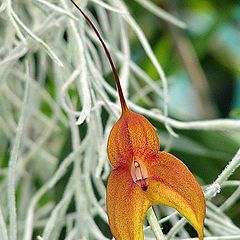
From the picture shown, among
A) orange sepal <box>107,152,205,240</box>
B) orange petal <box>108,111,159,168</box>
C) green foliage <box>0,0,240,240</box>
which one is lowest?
green foliage <box>0,0,240,240</box>

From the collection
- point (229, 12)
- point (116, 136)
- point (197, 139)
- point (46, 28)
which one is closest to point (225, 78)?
point (229, 12)

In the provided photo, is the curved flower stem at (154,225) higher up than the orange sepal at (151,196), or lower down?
lower down

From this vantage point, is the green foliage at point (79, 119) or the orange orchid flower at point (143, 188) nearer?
the orange orchid flower at point (143, 188)

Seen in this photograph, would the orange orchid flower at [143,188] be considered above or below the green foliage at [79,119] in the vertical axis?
above

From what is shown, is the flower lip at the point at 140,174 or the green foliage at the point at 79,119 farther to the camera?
the green foliage at the point at 79,119

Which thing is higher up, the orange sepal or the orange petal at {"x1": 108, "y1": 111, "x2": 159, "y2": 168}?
the orange petal at {"x1": 108, "y1": 111, "x2": 159, "y2": 168}

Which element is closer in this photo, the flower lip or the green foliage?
the flower lip

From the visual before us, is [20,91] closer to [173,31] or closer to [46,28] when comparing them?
[46,28]

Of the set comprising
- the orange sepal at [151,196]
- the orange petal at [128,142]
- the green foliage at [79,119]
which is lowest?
the green foliage at [79,119]
